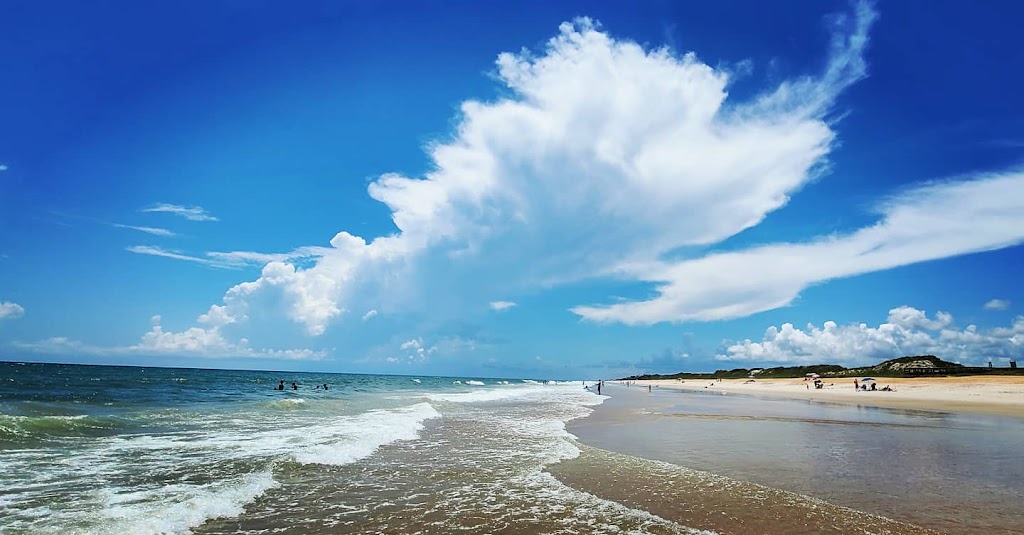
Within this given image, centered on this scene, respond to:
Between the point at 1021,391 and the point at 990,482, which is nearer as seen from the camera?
the point at 990,482

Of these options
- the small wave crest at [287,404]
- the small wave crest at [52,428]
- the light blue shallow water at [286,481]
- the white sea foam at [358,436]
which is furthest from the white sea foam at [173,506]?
the small wave crest at [287,404]

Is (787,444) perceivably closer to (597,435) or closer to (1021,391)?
(597,435)

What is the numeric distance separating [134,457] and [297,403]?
73.6ft

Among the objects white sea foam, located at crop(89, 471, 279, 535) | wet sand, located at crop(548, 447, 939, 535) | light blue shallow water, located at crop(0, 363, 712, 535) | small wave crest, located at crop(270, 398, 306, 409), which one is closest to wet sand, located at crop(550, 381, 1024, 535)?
wet sand, located at crop(548, 447, 939, 535)

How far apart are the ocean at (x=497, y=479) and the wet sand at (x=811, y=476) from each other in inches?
2.7

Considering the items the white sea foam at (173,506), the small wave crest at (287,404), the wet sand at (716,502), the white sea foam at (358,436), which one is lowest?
the small wave crest at (287,404)

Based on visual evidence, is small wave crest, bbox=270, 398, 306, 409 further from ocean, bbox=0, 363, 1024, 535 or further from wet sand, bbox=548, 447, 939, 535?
wet sand, bbox=548, 447, 939, 535

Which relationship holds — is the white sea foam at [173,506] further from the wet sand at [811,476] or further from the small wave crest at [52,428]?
the small wave crest at [52,428]

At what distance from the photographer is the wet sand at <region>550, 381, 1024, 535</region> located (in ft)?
31.1

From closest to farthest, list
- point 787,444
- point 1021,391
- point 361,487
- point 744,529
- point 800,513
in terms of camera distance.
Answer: point 744,529 → point 800,513 → point 361,487 → point 787,444 → point 1021,391

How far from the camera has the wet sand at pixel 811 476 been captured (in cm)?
947

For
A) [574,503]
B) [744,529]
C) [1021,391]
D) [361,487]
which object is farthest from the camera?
[1021,391]

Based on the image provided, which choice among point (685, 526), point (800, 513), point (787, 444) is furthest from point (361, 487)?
point (787, 444)

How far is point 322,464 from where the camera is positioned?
14.7m
